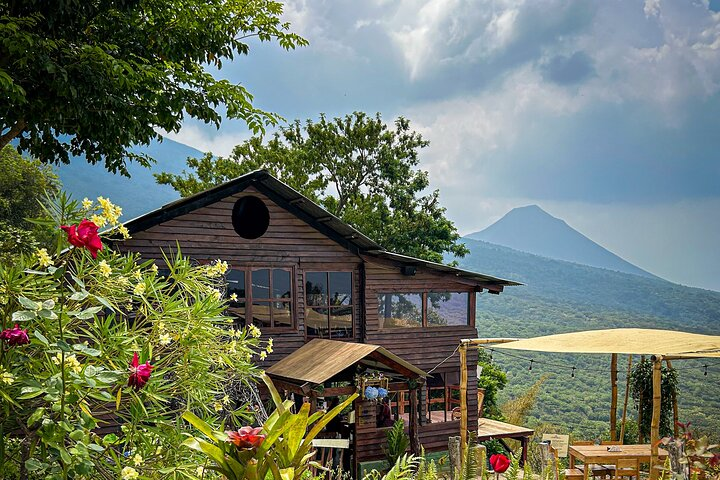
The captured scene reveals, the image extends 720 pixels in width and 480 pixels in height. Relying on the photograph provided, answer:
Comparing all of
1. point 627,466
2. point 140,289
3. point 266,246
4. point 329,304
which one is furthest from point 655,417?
point 140,289

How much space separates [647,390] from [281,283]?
8253mm

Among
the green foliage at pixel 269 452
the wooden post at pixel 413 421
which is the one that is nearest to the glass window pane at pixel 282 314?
the wooden post at pixel 413 421

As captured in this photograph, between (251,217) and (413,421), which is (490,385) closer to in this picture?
(413,421)

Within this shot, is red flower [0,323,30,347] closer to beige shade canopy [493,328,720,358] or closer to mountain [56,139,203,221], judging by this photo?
beige shade canopy [493,328,720,358]

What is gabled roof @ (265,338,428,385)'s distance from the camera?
13.1m

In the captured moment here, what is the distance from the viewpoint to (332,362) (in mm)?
13547

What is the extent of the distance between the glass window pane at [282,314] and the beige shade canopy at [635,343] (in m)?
4.98

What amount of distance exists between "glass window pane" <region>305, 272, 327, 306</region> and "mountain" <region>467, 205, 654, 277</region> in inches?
6101

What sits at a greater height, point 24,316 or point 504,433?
point 24,316

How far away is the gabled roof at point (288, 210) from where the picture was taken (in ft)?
47.2

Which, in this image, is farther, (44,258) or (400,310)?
(400,310)

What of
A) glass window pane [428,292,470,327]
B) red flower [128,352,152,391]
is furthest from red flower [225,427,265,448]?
glass window pane [428,292,470,327]

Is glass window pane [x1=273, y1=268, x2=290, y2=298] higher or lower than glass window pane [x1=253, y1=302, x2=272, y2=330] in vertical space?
higher

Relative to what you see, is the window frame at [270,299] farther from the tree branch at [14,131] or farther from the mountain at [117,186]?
the mountain at [117,186]
